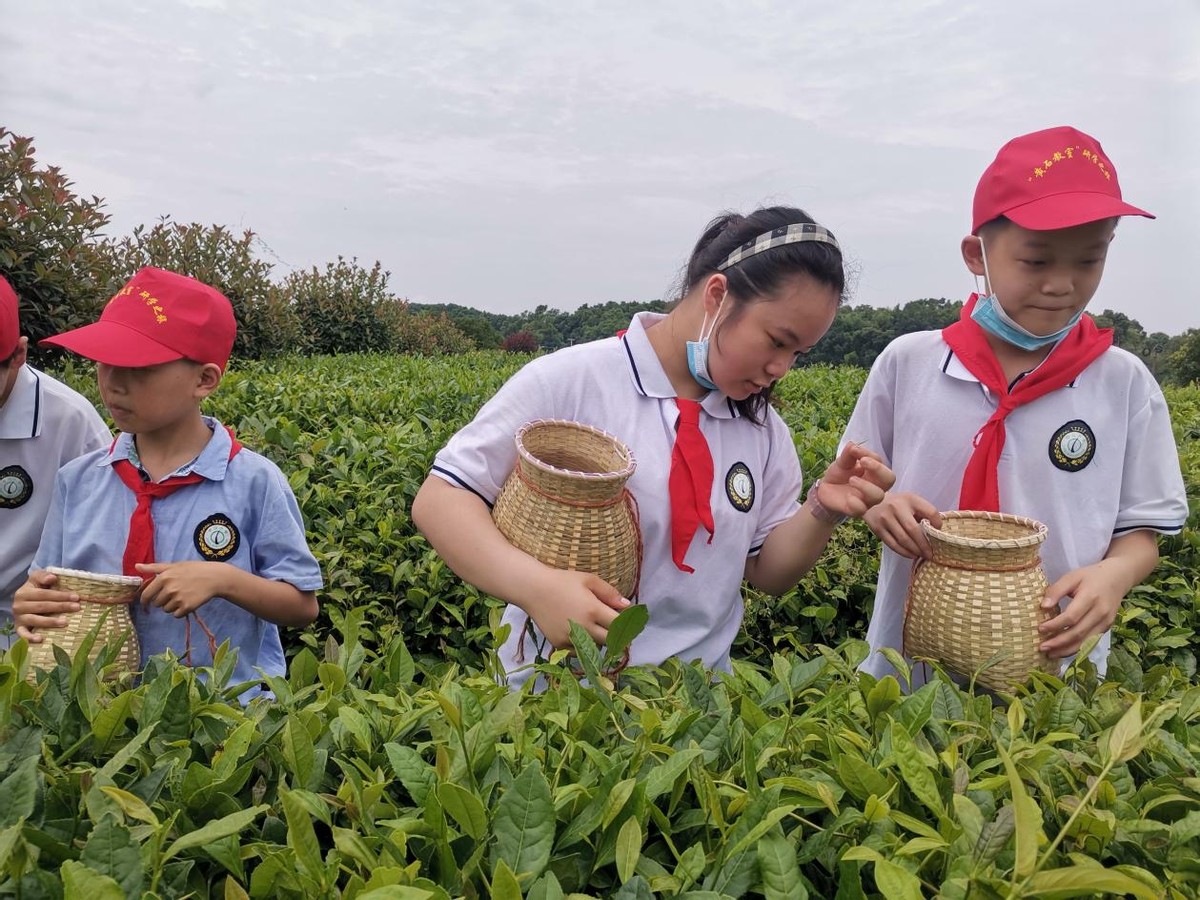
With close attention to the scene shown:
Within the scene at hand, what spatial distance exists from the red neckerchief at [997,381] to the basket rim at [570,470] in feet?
2.68

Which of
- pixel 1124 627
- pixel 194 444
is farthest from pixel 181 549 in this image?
pixel 1124 627

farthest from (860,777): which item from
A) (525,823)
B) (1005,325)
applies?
(1005,325)

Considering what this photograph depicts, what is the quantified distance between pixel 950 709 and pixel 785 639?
2033 mm

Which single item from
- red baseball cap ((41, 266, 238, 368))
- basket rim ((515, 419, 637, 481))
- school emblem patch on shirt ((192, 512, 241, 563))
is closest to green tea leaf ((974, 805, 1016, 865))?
basket rim ((515, 419, 637, 481))

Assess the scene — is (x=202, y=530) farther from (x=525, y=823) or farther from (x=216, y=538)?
(x=525, y=823)

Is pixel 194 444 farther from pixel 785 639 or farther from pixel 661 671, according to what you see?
pixel 785 639

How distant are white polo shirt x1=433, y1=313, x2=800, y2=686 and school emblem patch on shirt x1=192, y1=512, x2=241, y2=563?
65 cm

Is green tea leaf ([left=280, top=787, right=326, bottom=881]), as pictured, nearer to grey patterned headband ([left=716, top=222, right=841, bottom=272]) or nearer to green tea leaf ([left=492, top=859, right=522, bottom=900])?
green tea leaf ([left=492, top=859, right=522, bottom=900])

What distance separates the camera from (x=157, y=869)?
922 millimetres

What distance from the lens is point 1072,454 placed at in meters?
2.16

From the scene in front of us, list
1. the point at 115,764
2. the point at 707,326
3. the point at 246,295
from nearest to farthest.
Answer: the point at 115,764 < the point at 707,326 < the point at 246,295

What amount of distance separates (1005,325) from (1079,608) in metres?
0.67

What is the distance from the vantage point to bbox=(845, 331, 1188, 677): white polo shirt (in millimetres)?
2158

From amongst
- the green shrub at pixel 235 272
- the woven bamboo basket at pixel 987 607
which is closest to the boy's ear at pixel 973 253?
the woven bamboo basket at pixel 987 607
